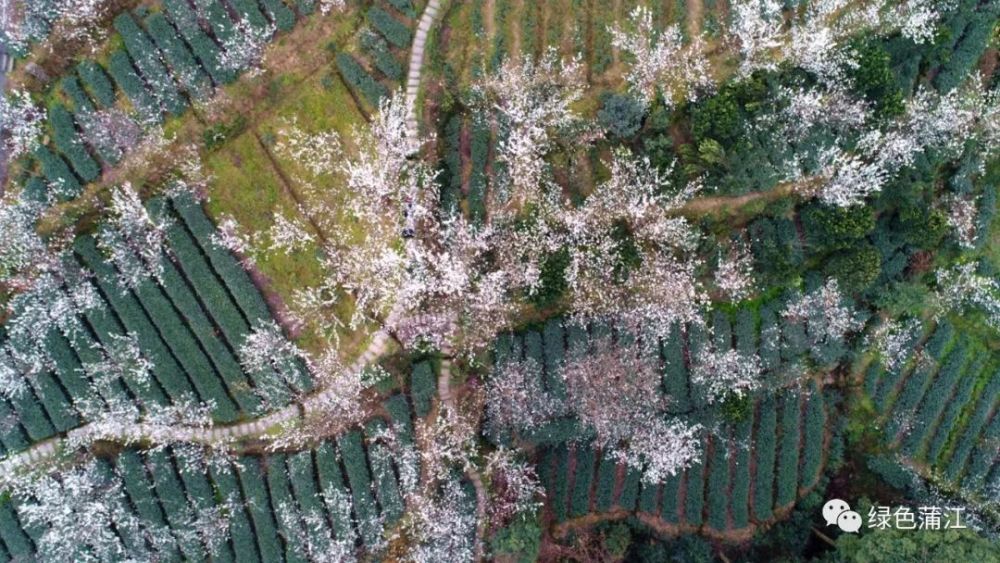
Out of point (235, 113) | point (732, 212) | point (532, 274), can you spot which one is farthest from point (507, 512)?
point (235, 113)

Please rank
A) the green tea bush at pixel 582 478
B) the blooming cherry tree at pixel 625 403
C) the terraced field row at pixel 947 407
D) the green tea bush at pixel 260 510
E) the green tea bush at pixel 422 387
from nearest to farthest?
the green tea bush at pixel 260 510
the green tea bush at pixel 422 387
the blooming cherry tree at pixel 625 403
the green tea bush at pixel 582 478
the terraced field row at pixel 947 407

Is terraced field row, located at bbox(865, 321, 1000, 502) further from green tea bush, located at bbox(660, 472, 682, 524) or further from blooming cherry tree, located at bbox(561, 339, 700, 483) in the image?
blooming cherry tree, located at bbox(561, 339, 700, 483)

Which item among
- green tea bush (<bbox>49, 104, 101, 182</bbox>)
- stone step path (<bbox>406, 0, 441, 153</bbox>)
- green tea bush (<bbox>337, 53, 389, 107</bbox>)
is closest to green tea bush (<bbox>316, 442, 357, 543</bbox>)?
stone step path (<bbox>406, 0, 441, 153</bbox>)

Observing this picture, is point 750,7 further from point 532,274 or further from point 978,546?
point 978,546

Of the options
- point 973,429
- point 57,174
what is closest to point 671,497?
point 973,429

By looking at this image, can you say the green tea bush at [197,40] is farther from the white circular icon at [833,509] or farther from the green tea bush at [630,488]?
the white circular icon at [833,509]

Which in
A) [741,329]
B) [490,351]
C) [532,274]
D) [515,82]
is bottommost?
[741,329]

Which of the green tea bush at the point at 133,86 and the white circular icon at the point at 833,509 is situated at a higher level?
the green tea bush at the point at 133,86

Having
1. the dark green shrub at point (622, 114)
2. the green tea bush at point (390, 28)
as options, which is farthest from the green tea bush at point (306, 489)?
the dark green shrub at point (622, 114)

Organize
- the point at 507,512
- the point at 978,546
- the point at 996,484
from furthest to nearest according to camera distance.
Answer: the point at 996,484 → the point at 507,512 → the point at 978,546
